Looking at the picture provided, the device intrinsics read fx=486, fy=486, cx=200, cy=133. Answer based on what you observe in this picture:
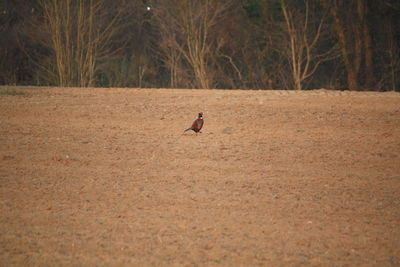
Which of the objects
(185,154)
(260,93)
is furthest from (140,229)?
(260,93)

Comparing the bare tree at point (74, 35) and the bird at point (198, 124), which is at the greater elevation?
the bare tree at point (74, 35)

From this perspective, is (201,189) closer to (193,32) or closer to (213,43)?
(193,32)

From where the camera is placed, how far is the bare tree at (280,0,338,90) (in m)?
22.7

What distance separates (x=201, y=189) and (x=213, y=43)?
2144 centimetres

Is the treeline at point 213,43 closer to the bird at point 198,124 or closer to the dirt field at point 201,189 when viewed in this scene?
the dirt field at point 201,189

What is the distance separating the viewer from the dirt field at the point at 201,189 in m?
4.32

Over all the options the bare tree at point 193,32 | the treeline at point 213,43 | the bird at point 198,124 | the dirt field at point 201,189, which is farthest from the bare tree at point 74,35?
the bird at point 198,124

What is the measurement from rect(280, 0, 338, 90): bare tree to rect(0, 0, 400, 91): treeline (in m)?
0.06

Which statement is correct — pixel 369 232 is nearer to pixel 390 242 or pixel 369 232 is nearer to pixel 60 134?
pixel 390 242

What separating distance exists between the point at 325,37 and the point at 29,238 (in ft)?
76.3

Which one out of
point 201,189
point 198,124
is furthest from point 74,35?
point 201,189

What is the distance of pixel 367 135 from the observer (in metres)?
9.19

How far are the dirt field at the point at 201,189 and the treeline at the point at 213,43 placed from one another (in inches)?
528

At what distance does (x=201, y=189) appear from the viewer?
600 centimetres
